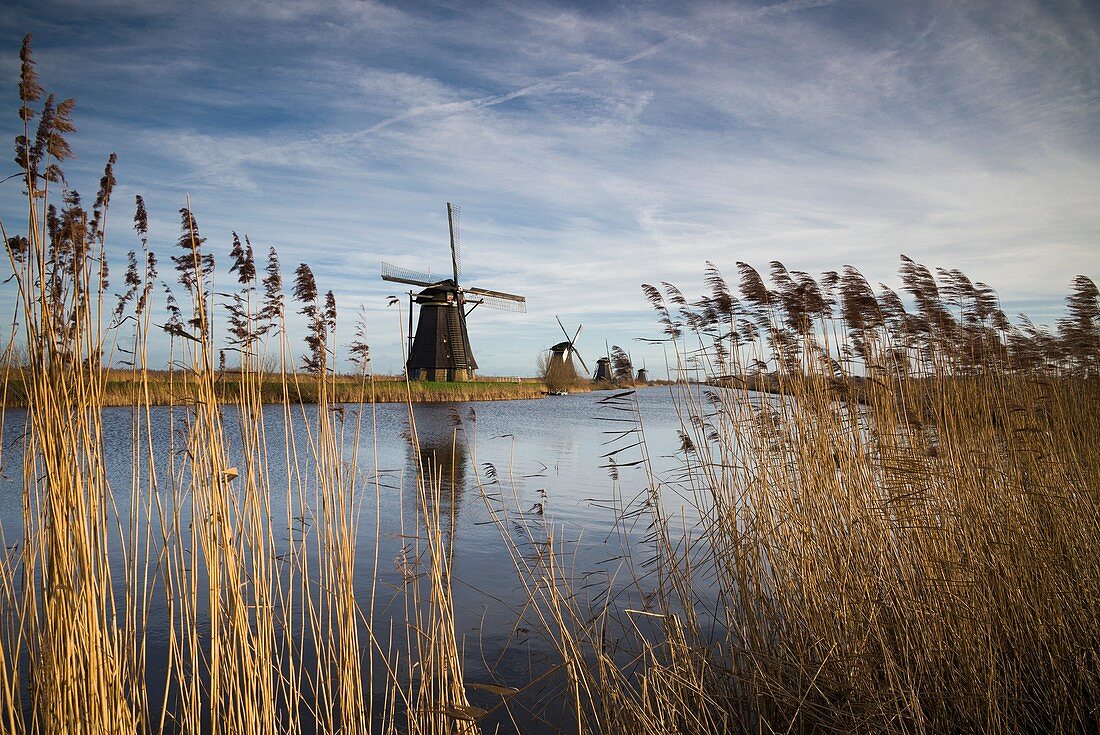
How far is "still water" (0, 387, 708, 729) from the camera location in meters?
4.32

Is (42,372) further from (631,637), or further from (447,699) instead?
(631,637)

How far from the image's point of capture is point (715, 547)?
3.63 metres

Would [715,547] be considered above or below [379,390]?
below

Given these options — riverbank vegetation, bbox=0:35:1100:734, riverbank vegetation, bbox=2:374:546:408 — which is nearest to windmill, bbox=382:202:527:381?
riverbank vegetation, bbox=2:374:546:408

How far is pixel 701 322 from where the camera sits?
13.8 ft

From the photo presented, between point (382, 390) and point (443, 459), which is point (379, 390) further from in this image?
point (443, 459)

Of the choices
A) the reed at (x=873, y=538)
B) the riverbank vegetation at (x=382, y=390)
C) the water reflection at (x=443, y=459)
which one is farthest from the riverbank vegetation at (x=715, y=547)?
the riverbank vegetation at (x=382, y=390)

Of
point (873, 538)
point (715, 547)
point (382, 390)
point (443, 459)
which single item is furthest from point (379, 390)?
point (873, 538)

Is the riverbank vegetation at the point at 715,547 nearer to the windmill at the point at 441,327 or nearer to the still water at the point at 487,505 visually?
the still water at the point at 487,505

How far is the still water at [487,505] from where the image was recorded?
4.32 meters

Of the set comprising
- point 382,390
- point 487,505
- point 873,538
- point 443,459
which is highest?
point 382,390

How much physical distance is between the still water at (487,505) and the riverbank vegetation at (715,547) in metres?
0.24

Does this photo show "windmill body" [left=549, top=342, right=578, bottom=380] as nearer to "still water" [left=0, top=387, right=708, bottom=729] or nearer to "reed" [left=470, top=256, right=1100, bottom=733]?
"still water" [left=0, top=387, right=708, bottom=729]

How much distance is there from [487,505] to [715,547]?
4.31ft
